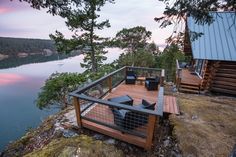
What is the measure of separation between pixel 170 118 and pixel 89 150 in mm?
2932

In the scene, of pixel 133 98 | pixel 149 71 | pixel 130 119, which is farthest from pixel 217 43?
pixel 130 119

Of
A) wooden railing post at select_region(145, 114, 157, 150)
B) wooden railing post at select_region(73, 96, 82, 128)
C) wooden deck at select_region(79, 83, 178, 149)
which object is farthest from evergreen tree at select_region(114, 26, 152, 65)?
wooden railing post at select_region(145, 114, 157, 150)

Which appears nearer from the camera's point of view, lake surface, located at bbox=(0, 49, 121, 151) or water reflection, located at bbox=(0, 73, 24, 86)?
lake surface, located at bbox=(0, 49, 121, 151)

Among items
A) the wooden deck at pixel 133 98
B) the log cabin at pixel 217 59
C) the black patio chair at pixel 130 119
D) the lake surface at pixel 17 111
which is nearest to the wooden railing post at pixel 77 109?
the wooden deck at pixel 133 98

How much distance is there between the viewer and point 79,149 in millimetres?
3672

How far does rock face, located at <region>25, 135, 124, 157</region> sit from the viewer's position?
3588 millimetres

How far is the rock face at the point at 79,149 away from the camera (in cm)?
359

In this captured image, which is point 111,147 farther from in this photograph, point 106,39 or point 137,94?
point 106,39

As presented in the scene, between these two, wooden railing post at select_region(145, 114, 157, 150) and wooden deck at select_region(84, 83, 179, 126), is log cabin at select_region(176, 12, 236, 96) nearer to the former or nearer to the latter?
wooden deck at select_region(84, 83, 179, 126)

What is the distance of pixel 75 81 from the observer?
483 inches

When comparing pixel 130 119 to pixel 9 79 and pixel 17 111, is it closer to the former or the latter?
pixel 17 111

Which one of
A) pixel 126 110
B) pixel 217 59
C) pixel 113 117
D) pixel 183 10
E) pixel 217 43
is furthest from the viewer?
pixel 217 43

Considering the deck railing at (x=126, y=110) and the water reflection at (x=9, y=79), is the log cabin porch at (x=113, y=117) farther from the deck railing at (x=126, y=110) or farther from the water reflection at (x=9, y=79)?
the water reflection at (x=9, y=79)

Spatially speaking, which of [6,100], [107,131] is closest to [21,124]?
[6,100]
